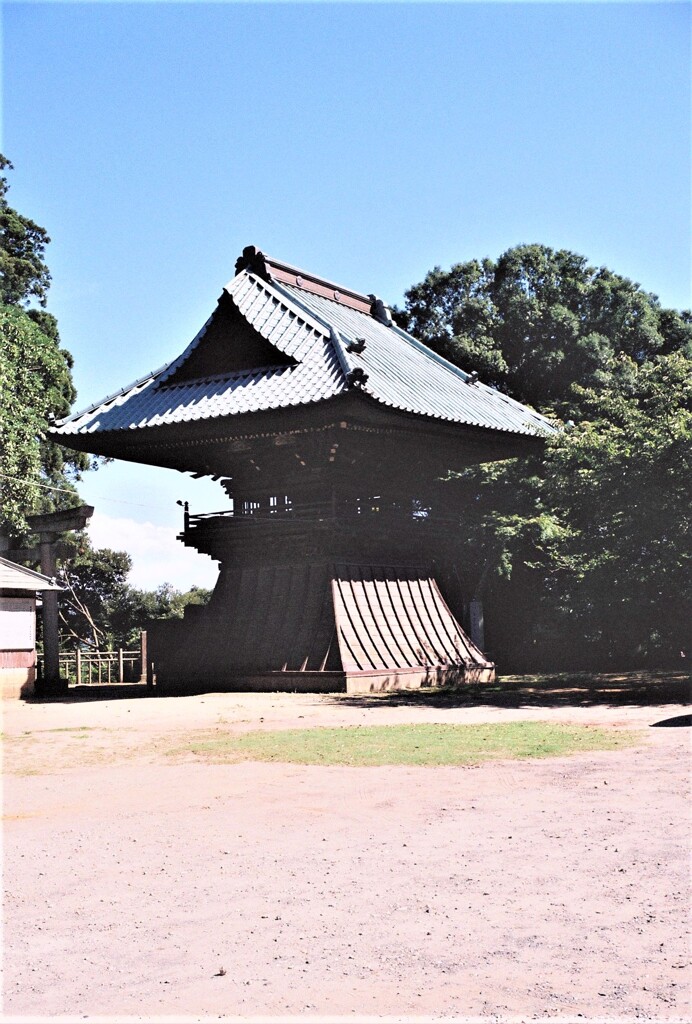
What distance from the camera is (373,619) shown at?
22625 mm

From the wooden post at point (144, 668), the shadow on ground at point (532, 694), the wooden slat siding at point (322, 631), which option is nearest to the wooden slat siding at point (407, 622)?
the shadow on ground at point (532, 694)

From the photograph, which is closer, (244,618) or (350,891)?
(350,891)

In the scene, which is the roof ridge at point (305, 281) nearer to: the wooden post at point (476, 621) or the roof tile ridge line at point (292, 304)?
the roof tile ridge line at point (292, 304)

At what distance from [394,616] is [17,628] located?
8.16 m

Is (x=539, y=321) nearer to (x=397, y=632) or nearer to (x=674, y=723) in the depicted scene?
(x=397, y=632)

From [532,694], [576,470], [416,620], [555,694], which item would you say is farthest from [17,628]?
[576,470]

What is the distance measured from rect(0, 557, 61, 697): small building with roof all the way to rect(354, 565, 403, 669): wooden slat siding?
21.4ft

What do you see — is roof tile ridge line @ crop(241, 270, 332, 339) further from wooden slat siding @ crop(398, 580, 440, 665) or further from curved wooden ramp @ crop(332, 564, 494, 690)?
wooden slat siding @ crop(398, 580, 440, 665)

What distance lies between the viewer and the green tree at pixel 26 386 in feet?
75.0

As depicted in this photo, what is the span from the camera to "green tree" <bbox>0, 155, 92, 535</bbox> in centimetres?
2288

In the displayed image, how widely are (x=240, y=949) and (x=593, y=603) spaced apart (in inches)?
768

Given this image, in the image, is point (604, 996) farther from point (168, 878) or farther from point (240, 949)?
point (168, 878)

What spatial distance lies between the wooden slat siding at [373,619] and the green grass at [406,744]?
24.4 feet

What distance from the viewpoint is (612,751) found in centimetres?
1150
